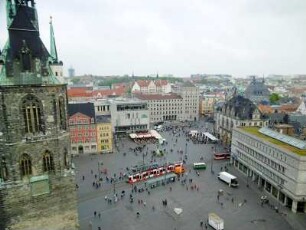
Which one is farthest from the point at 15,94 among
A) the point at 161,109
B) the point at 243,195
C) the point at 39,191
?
the point at 161,109

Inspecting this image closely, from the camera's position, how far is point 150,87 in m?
174

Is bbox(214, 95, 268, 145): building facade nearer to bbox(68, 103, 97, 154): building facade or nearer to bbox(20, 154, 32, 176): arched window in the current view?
bbox(68, 103, 97, 154): building facade

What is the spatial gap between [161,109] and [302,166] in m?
86.5

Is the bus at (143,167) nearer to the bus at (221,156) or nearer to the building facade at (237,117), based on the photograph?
the bus at (221,156)

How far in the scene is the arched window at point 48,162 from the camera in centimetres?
2332

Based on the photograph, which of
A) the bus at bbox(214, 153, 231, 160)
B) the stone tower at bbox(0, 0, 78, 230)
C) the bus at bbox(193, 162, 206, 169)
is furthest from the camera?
the bus at bbox(214, 153, 231, 160)

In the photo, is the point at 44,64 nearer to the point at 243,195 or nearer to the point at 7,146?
the point at 7,146

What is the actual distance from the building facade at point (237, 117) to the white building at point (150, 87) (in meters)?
88.4

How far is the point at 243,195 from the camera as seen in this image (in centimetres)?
5006

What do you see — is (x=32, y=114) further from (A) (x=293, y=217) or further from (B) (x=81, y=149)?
(B) (x=81, y=149)

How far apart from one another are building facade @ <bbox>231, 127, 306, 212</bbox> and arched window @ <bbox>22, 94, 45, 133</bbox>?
37408 mm

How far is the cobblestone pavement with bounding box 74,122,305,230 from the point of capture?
131 ft

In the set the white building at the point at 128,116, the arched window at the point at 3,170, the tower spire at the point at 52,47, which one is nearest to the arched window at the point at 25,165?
the arched window at the point at 3,170

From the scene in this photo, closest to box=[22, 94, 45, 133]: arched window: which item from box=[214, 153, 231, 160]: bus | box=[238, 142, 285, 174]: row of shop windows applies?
box=[238, 142, 285, 174]: row of shop windows
